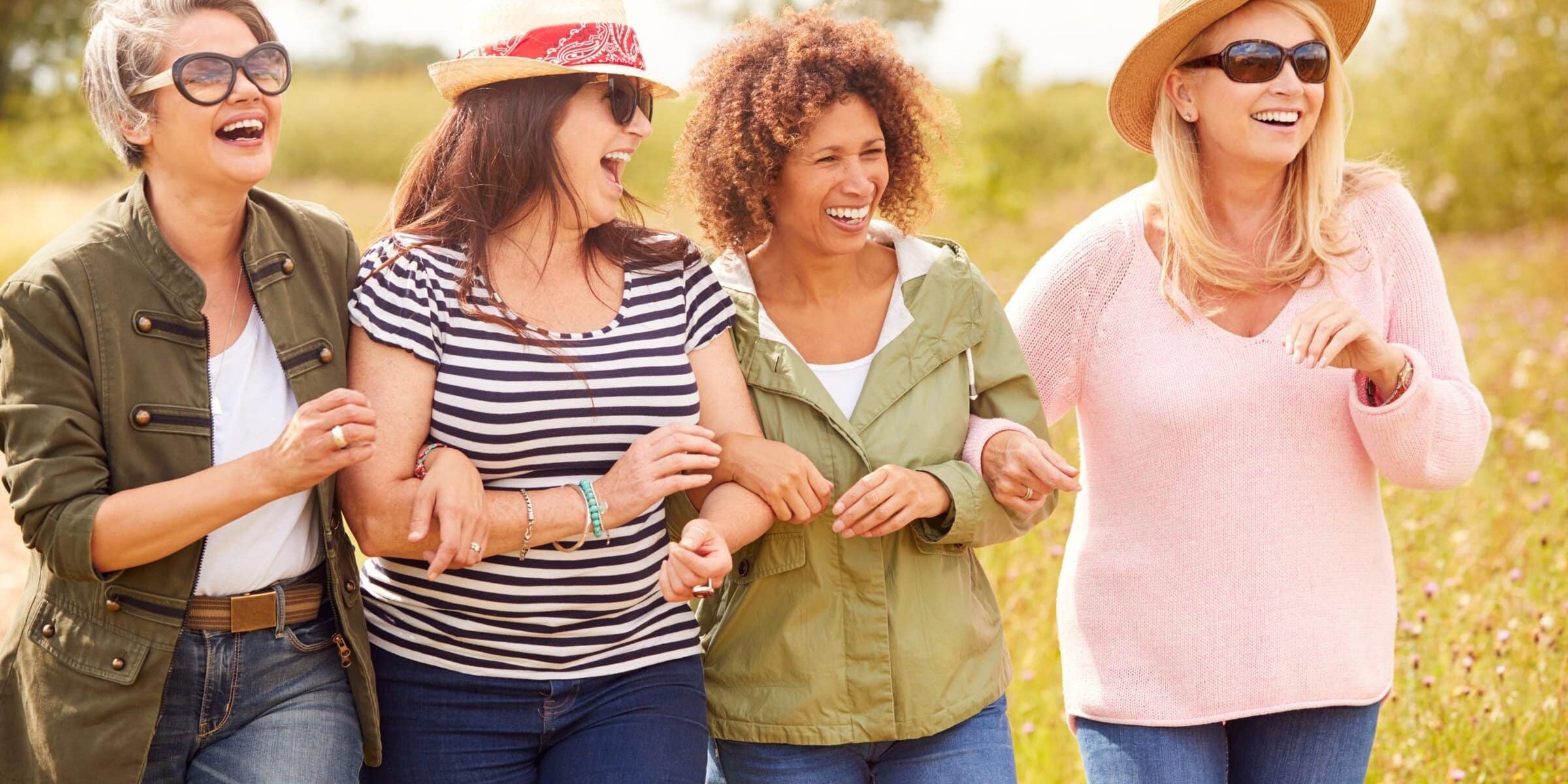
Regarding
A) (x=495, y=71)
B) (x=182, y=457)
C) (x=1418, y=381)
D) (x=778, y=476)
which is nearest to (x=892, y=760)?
(x=778, y=476)

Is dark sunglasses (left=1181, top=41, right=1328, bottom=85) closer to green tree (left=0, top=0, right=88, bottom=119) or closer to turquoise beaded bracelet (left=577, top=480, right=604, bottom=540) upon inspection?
turquoise beaded bracelet (left=577, top=480, right=604, bottom=540)

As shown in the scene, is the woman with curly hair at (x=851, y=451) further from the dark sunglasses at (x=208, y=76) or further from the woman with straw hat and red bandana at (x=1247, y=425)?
the dark sunglasses at (x=208, y=76)

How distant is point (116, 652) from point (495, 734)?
0.71 metres

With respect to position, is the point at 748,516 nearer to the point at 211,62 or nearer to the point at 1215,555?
the point at 1215,555

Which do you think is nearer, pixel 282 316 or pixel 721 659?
pixel 282 316

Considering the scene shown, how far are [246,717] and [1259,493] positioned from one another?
2097mm

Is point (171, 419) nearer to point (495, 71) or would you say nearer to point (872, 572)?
point (495, 71)

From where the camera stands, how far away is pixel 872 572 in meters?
3.00

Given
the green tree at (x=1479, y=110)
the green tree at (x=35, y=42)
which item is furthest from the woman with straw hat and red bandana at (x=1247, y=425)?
the green tree at (x=35, y=42)

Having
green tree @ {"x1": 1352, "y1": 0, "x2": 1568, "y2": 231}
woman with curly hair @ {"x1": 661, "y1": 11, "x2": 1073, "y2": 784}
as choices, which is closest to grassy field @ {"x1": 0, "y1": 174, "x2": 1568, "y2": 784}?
woman with curly hair @ {"x1": 661, "y1": 11, "x2": 1073, "y2": 784}

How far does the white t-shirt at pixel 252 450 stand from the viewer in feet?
8.50

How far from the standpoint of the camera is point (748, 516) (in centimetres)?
283

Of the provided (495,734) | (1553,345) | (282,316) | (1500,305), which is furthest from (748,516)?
(1500,305)

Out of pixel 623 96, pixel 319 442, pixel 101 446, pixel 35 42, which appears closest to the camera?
pixel 319 442
